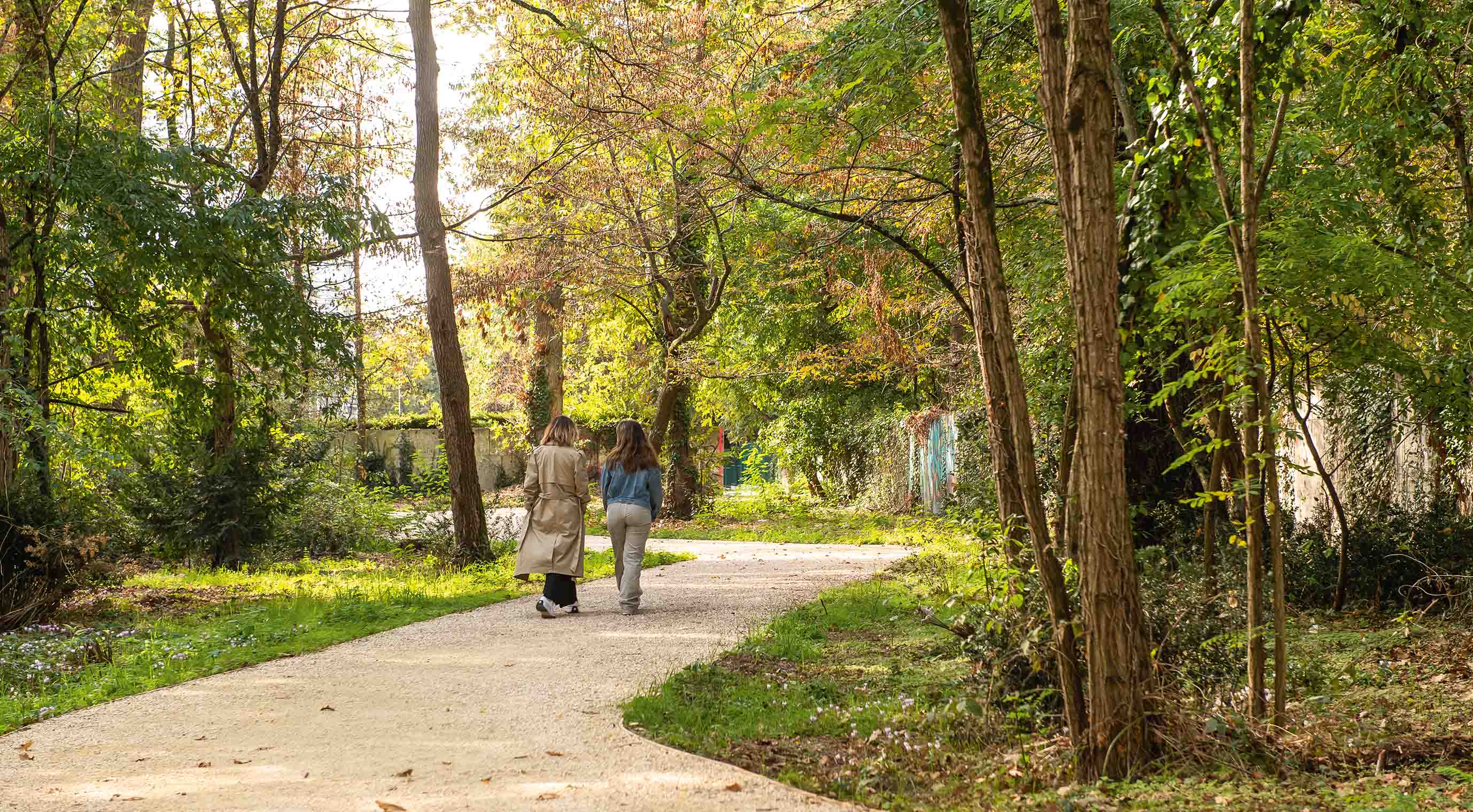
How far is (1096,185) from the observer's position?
3889 millimetres

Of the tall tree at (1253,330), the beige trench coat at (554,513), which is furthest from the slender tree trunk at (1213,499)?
the beige trench coat at (554,513)

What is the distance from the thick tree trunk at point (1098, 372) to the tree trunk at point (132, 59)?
38.8ft

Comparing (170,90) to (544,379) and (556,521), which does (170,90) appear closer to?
(556,521)

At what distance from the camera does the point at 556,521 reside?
377 inches

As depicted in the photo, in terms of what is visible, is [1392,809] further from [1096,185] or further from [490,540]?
[490,540]

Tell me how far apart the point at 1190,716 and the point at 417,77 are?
13.1m

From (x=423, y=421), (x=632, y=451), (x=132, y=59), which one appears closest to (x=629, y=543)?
(x=632, y=451)

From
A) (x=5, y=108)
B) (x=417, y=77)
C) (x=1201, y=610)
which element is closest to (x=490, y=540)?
(x=417, y=77)

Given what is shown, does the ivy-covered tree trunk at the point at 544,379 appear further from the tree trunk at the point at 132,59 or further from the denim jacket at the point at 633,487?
the denim jacket at the point at 633,487

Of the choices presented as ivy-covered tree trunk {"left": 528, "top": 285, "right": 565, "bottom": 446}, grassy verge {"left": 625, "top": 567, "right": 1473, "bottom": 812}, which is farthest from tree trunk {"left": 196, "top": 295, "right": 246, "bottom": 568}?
ivy-covered tree trunk {"left": 528, "top": 285, "right": 565, "bottom": 446}

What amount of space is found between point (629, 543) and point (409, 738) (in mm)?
4524

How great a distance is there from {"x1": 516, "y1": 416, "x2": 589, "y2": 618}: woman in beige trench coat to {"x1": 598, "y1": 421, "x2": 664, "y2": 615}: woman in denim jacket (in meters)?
0.27

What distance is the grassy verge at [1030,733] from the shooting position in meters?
3.83

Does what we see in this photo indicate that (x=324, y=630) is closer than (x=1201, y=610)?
No
